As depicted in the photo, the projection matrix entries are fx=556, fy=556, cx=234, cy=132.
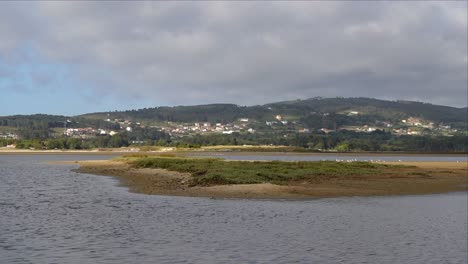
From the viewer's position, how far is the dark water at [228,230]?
1934 cm

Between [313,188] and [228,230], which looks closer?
[228,230]

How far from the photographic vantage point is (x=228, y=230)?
24328mm

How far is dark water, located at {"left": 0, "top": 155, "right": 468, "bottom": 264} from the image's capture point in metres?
19.3

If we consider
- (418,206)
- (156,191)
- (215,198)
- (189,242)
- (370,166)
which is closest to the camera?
(189,242)

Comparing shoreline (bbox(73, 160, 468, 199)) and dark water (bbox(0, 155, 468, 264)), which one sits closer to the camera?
dark water (bbox(0, 155, 468, 264))

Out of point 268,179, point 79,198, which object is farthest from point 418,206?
point 79,198

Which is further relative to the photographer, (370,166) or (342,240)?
(370,166)

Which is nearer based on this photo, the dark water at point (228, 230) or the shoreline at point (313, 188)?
the dark water at point (228, 230)

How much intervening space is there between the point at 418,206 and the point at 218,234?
54.0ft

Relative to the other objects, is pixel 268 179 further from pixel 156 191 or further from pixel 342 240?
pixel 342 240

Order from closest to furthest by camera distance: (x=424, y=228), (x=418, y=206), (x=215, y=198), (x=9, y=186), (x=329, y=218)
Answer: (x=424, y=228) < (x=329, y=218) < (x=418, y=206) < (x=215, y=198) < (x=9, y=186)

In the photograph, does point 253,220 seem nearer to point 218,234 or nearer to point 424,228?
point 218,234

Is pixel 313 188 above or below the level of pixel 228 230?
above

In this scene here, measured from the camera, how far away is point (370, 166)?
247 feet
